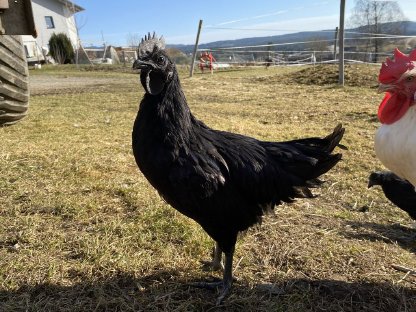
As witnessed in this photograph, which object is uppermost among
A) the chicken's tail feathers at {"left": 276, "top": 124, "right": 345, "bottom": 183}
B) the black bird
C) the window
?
the window

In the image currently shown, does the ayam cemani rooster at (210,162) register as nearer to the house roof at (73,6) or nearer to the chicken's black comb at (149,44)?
the chicken's black comb at (149,44)

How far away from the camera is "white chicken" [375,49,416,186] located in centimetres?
226

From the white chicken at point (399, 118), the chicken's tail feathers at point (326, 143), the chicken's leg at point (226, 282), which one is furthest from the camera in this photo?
the chicken's tail feathers at point (326, 143)

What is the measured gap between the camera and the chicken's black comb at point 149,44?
2.39 metres

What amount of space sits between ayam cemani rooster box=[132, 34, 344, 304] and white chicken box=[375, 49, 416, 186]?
45 centimetres

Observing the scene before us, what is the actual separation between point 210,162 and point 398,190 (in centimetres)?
225

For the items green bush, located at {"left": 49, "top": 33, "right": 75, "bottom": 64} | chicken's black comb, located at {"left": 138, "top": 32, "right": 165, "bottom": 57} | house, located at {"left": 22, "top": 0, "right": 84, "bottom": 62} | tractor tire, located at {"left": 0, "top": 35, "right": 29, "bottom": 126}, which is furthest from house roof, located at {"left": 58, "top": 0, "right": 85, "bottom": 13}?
chicken's black comb, located at {"left": 138, "top": 32, "right": 165, "bottom": 57}

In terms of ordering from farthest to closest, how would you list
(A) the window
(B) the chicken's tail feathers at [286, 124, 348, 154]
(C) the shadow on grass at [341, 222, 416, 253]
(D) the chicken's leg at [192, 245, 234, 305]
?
1. (A) the window
2. (C) the shadow on grass at [341, 222, 416, 253]
3. (B) the chicken's tail feathers at [286, 124, 348, 154]
4. (D) the chicken's leg at [192, 245, 234, 305]

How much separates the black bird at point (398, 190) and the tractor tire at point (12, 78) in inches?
207

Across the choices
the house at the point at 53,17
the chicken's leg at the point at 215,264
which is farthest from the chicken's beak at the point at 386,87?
the house at the point at 53,17

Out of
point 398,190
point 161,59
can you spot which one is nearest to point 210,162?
point 161,59

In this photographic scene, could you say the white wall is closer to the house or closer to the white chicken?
the house

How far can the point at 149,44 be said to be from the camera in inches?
96.7

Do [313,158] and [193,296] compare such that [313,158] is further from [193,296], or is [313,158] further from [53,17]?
[53,17]
